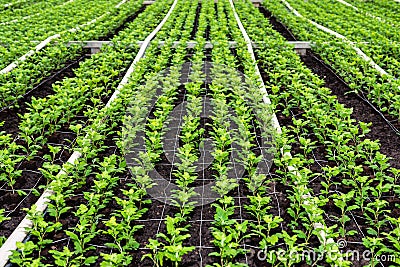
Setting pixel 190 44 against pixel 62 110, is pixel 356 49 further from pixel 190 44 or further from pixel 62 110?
pixel 62 110

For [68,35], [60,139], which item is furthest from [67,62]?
[60,139]

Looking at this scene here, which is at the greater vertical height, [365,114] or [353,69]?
[353,69]

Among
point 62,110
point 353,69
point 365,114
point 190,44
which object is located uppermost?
point 62,110

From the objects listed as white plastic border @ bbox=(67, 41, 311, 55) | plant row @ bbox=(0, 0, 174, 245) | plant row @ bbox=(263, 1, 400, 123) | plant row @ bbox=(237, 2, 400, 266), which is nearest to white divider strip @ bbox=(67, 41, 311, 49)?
white plastic border @ bbox=(67, 41, 311, 55)

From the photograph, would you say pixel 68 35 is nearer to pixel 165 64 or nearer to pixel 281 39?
pixel 165 64

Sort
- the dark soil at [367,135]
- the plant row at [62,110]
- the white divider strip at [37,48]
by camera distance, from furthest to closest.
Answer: the white divider strip at [37,48] → the plant row at [62,110] → the dark soil at [367,135]

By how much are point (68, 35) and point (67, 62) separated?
86 cm

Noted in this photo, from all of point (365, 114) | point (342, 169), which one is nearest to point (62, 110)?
point (342, 169)

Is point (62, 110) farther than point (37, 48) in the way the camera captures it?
No

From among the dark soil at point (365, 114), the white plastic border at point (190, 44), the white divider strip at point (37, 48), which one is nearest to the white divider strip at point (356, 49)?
the dark soil at point (365, 114)

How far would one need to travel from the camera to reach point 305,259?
364cm

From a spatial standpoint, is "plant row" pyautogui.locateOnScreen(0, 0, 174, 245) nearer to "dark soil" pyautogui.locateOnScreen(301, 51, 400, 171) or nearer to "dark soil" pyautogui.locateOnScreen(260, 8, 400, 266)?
"dark soil" pyautogui.locateOnScreen(260, 8, 400, 266)

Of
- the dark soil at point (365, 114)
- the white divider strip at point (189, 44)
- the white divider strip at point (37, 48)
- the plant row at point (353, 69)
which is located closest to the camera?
the dark soil at point (365, 114)

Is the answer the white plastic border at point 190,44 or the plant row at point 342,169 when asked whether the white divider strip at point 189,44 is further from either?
the plant row at point 342,169
